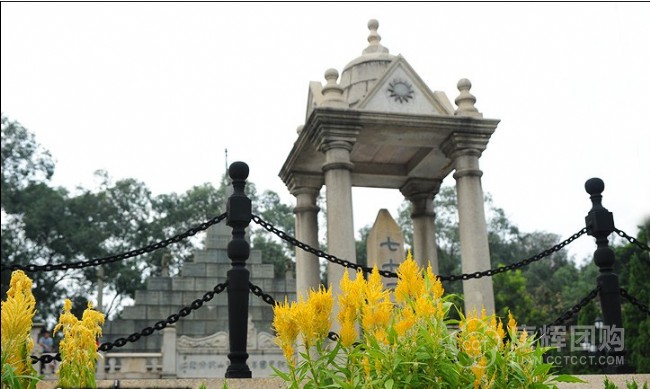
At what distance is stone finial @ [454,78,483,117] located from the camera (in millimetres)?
9195

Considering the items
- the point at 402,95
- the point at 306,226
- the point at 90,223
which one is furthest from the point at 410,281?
the point at 90,223

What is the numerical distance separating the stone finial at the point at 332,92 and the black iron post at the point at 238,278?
12.8ft

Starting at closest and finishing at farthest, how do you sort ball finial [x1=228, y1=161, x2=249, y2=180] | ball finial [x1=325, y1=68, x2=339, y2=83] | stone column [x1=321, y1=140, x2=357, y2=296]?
ball finial [x1=228, y1=161, x2=249, y2=180] < stone column [x1=321, y1=140, x2=357, y2=296] < ball finial [x1=325, y1=68, x2=339, y2=83]

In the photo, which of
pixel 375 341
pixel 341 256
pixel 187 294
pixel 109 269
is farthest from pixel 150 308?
pixel 375 341

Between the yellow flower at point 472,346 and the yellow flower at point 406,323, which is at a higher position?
the yellow flower at point 406,323

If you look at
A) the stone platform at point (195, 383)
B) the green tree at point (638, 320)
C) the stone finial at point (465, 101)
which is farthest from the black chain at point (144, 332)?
the green tree at point (638, 320)

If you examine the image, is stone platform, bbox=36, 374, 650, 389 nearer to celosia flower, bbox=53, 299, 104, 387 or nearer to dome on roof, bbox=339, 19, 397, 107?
celosia flower, bbox=53, 299, 104, 387

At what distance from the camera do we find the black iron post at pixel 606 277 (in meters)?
5.14

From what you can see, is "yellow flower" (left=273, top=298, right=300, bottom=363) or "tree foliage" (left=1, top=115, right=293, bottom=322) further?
"tree foliage" (left=1, top=115, right=293, bottom=322)

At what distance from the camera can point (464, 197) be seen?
29.3 feet

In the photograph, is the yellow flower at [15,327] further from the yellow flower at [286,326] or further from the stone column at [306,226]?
the stone column at [306,226]

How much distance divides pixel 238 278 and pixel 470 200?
5133 mm

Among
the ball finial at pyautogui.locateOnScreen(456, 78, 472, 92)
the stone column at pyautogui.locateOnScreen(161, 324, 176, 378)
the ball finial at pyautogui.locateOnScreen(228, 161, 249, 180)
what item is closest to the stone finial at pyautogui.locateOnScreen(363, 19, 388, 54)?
the ball finial at pyautogui.locateOnScreen(456, 78, 472, 92)

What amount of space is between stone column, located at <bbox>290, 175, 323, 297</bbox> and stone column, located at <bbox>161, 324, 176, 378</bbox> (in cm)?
710
